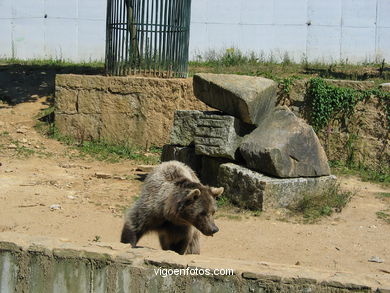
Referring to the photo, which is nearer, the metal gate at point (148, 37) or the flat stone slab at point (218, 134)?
the flat stone slab at point (218, 134)

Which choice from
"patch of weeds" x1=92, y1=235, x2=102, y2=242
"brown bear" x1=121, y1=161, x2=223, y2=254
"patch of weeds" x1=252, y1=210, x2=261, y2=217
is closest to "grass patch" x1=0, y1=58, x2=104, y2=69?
"patch of weeds" x1=252, y1=210, x2=261, y2=217

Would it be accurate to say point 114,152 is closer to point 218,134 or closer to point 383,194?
point 218,134

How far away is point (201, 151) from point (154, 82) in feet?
9.32

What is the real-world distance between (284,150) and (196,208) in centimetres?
282

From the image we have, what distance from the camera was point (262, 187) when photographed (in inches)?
350

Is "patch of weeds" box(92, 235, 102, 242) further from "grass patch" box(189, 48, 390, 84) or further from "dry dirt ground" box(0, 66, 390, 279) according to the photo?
"grass patch" box(189, 48, 390, 84)

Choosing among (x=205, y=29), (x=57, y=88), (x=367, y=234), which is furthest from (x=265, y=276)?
(x=205, y=29)

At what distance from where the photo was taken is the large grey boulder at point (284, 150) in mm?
9102

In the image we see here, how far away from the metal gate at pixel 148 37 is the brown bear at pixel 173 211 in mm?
5624

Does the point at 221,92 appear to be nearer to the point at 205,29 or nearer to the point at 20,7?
the point at 205,29

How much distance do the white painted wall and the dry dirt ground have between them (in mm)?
6533

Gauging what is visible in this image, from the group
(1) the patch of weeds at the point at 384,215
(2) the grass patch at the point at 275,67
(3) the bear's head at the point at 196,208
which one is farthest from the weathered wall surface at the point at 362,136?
(3) the bear's head at the point at 196,208

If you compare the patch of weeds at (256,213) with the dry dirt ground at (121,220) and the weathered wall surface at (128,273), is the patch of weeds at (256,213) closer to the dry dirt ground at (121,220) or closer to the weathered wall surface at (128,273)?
the dry dirt ground at (121,220)

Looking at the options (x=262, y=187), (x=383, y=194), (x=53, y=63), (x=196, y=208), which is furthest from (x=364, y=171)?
(x=53, y=63)
